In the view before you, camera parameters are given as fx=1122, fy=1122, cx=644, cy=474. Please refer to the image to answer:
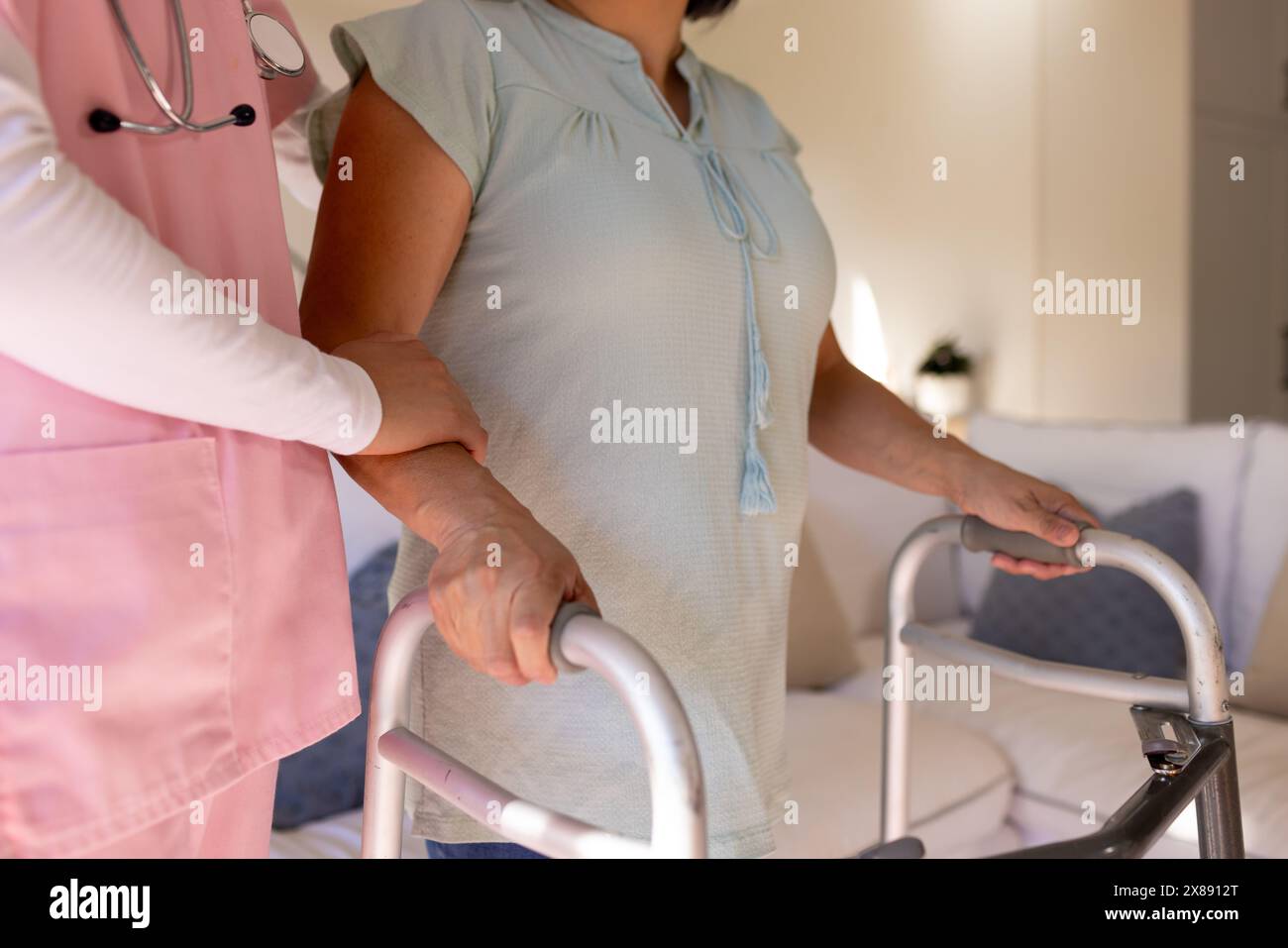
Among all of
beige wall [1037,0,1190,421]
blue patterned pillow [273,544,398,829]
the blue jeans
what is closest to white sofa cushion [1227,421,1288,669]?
blue patterned pillow [273,544,398,829]

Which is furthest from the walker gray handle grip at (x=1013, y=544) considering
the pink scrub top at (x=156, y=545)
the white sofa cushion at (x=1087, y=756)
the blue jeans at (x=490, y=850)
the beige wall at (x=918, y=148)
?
the beige wall at (x=918, y=148)

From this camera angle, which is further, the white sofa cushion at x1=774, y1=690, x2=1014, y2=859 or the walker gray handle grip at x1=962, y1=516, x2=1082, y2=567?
the white sofa cushion at x1=774, y1=690, x2=1014, y2=859

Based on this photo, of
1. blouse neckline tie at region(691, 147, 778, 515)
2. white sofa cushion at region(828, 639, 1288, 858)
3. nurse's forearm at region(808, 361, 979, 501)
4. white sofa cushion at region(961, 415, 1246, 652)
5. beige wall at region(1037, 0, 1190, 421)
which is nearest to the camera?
blouse neckline tie at region(691, 147, 778, 515)

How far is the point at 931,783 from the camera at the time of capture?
178cm

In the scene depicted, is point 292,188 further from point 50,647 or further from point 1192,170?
A: point 1192,170

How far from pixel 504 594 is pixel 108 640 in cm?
20

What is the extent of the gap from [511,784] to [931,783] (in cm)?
111

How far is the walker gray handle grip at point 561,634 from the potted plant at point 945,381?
12.4ft

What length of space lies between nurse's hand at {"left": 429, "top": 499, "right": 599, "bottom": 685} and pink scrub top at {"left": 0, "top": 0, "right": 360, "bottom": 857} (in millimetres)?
135

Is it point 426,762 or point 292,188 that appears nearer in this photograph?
point 426,762

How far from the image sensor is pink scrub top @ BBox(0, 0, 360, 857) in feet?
1.77

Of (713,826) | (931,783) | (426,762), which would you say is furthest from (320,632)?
(931,783)

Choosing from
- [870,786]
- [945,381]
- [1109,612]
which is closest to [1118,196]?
[945,381]

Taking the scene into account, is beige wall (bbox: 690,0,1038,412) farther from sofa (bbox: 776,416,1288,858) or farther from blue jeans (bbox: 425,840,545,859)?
blue jeans (bbox: 425,840,545,859)
